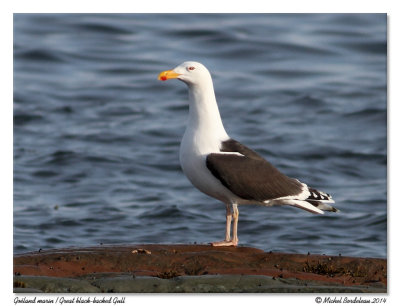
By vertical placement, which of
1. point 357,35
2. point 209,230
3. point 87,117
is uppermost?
point 357,35

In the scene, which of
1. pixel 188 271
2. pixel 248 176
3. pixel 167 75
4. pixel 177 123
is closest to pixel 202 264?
pixel 188 271

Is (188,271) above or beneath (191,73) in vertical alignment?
beneath

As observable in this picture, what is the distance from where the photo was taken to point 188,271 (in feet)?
28.4

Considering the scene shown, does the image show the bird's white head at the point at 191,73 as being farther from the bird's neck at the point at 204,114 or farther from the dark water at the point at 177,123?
the dark water at the point at 177,123

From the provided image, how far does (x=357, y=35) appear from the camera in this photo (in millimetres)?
24922

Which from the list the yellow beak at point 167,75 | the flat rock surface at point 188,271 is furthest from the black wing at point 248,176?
the yellow beak at point 167,75

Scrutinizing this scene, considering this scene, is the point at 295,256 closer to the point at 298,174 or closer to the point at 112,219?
the point at 112,219

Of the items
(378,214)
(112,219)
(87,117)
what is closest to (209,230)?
(112,219)

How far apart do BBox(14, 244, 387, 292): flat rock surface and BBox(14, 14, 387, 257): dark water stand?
385cm

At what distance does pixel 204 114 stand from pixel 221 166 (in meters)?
0.84

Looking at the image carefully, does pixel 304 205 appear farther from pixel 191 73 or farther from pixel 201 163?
pixel 191 73

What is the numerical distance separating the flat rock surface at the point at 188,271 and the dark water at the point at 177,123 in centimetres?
385

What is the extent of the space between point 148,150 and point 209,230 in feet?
21.6

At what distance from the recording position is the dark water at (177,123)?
14844 millimetres
